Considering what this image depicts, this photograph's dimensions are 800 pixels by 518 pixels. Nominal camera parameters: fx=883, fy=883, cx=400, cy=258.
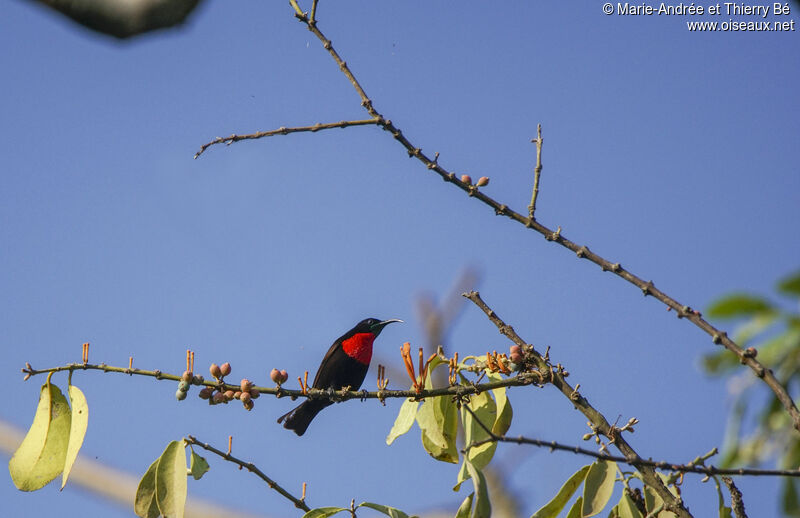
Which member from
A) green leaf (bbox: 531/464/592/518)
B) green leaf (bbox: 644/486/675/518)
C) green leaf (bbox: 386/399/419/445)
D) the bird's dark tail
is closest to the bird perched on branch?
the bird's dark tail

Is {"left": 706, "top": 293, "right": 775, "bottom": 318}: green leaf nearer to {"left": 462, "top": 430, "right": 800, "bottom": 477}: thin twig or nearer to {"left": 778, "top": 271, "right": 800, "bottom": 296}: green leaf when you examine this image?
{"left": 778, "top": 271, "right": 800, "bottom": 296}: green leaf

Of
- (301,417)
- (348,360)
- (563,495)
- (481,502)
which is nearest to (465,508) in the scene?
(481,502)

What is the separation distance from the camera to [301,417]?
5.66 meters

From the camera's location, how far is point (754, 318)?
3.01 meters

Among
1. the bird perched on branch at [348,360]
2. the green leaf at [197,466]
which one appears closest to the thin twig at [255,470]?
the green leaf at [197,466]

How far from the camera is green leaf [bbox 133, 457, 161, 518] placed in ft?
9.14

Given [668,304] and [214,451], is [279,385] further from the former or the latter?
[668,304]

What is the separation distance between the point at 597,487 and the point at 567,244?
82 centimetres

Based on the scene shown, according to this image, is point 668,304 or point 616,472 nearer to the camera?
point 668,304

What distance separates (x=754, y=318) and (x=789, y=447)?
23.6 inches

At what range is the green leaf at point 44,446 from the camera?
2.93 metres

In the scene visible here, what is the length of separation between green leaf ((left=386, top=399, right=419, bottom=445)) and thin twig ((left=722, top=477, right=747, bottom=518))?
1098 mm

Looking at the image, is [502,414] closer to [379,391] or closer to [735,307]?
[379,391]

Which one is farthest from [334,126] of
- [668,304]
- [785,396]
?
[785,396]
